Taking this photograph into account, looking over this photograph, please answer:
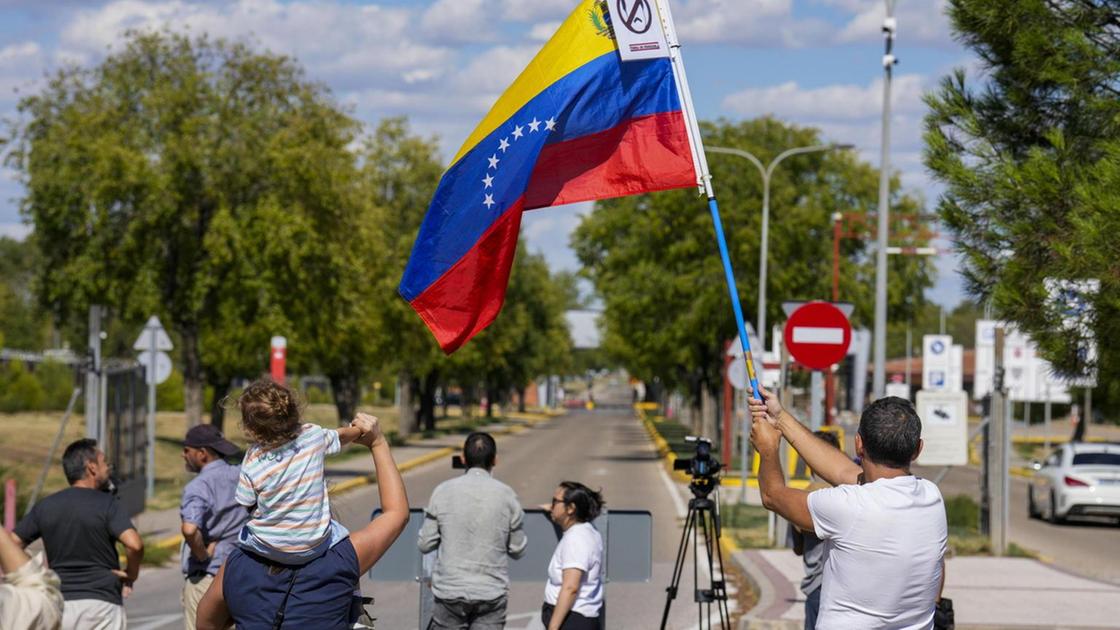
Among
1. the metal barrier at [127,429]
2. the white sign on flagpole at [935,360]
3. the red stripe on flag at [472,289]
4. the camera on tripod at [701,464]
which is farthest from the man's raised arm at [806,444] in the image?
the white sign on flagpole at [935,360]

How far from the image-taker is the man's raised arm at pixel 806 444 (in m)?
5.43

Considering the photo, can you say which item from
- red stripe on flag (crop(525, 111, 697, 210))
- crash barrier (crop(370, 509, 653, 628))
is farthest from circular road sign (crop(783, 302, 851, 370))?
red stripe on flag (crop(525, 111, 697, 210))

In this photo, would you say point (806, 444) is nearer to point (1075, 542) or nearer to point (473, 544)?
point (473, 544)

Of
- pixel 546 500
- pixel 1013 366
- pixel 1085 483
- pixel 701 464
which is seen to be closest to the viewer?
pixel 701 464

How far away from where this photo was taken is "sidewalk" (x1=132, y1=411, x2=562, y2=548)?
21.1 m

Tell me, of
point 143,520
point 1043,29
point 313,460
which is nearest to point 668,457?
point 143,520

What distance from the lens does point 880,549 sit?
16.8 feet

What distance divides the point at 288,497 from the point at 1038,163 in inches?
280

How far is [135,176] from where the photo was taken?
103 feet

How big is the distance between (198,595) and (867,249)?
55302mm

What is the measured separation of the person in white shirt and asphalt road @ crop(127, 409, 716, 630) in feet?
5.63

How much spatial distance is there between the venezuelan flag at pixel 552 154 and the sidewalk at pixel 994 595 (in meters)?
6.19

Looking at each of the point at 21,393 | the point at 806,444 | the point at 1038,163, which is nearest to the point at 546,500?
the point at 1038,163

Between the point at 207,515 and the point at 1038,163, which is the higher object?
the point at 1038,163
